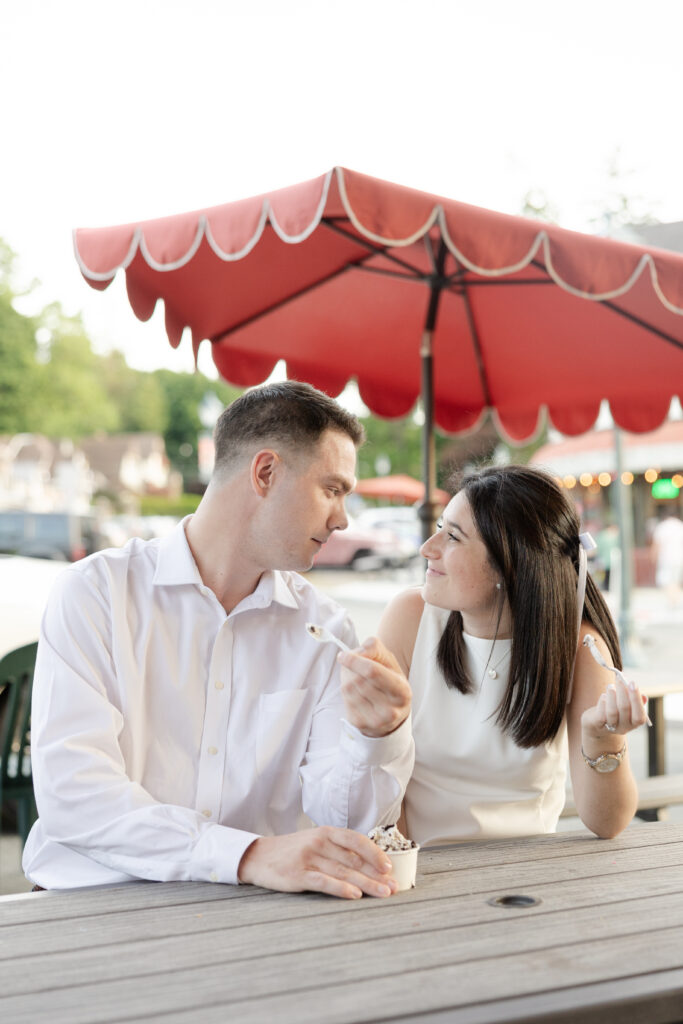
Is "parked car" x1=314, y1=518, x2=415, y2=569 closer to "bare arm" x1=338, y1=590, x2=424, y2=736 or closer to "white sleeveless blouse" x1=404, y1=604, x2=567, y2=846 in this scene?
"white sleeveless blouse" x1=404, y1=604, x2=567, y2=846

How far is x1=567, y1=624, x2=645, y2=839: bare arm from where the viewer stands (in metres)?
1.99

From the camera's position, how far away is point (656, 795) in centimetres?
347

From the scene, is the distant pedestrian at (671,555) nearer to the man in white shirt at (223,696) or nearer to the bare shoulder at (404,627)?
the bare shoulder at (404,627)

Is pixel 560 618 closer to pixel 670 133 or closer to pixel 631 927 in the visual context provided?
pixel 631 927

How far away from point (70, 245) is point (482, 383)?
10.9ft

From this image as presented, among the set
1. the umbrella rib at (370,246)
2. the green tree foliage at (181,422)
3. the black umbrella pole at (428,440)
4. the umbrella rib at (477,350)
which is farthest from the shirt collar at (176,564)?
the green tree foliage at (181,422)

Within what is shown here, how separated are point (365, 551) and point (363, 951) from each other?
26028 millimetres

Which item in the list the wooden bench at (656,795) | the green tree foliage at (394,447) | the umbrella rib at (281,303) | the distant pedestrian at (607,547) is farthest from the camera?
the green tree foliage at (394,447)

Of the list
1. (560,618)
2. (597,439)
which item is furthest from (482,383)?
(597,439)

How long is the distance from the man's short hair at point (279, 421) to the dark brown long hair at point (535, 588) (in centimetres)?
43

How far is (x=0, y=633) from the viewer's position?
6.70 meters

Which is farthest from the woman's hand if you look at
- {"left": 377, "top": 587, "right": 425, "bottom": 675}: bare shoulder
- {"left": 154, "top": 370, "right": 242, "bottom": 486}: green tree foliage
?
{"left": 154, "top": 370, "right": 242, "bottom": 486}: green tree foliage

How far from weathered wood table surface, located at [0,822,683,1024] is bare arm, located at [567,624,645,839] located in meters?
0.25

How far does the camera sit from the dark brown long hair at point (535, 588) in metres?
2.43
